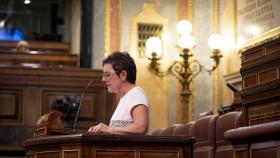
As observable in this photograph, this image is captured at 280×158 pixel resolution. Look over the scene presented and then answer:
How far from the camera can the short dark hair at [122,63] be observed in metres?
4.41

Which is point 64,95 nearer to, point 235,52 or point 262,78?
point 235,52

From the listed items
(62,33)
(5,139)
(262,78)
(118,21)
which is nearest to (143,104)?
(262,78)

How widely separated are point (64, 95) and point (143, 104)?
202 inches

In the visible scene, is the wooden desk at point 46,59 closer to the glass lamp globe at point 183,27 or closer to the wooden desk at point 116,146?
the glass lamp globe at point 183,27

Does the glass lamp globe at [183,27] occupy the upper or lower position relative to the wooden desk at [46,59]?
upper

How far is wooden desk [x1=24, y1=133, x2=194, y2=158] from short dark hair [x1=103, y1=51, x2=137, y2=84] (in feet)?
1.90

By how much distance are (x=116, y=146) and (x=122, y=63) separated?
677mm

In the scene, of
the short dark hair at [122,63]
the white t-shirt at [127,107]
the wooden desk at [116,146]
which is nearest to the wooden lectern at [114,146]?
the wooden desk at [116,146]

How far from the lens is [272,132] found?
3221 mm

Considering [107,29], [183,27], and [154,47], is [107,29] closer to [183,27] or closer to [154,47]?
[154,47]

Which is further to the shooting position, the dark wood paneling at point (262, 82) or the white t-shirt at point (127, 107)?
the white t-shirt at point (127, 107)

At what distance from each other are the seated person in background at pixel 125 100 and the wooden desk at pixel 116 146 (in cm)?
17

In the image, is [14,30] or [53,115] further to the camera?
[14,30]

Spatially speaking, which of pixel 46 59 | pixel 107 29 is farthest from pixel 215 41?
pixel 46 59
